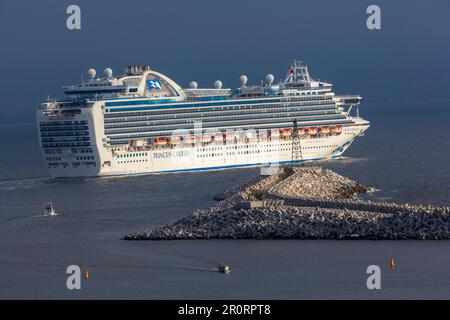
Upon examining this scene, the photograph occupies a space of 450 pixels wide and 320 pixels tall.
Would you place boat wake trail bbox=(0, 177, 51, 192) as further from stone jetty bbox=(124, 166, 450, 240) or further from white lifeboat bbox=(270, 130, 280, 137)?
stone jetty bbox=(124, 166, 450, 240)

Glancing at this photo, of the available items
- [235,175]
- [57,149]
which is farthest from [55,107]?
[235,175]

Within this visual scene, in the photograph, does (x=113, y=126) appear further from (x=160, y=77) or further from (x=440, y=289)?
(x=440, y=289)

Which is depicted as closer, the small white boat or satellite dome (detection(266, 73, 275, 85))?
the small white boat

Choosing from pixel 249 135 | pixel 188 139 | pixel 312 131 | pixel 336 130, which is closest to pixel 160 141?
pixel 188 139

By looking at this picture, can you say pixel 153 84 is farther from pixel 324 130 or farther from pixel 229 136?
pixel 324 130

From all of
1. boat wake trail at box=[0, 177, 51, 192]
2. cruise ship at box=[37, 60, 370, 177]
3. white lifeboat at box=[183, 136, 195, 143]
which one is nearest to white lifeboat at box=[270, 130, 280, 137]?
cruise ship at box=[37, 60, 370, 177]
